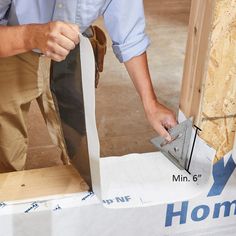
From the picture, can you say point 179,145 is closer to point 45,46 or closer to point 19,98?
point 45,46

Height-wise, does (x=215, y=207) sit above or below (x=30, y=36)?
below

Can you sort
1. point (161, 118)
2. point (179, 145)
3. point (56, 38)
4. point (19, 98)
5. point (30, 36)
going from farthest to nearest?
point (19, 98), point (161, 118), point (179, 145), point (30, 36), point (56, 38)

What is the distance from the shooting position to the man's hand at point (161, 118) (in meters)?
1.16

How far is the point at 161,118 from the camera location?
1.21 meters

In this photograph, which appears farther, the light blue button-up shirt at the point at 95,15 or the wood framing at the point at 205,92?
the light blue button-up shirt at the point at 95,15

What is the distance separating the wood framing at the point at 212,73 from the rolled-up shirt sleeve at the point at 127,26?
0.77 ft

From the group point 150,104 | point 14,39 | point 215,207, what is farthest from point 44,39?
point 215,207

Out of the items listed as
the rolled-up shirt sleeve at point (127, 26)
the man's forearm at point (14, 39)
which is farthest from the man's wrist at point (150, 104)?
the man's forearm at point (14, 39)

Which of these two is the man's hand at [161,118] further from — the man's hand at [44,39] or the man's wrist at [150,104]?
the man's hand at [44,39]

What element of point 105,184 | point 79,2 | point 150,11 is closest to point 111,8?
point 79,2

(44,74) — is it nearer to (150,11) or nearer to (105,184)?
(105,184)

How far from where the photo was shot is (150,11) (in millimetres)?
3740

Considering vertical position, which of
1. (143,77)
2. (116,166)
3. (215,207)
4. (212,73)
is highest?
(212,73)

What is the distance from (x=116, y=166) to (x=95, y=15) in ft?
1.28
